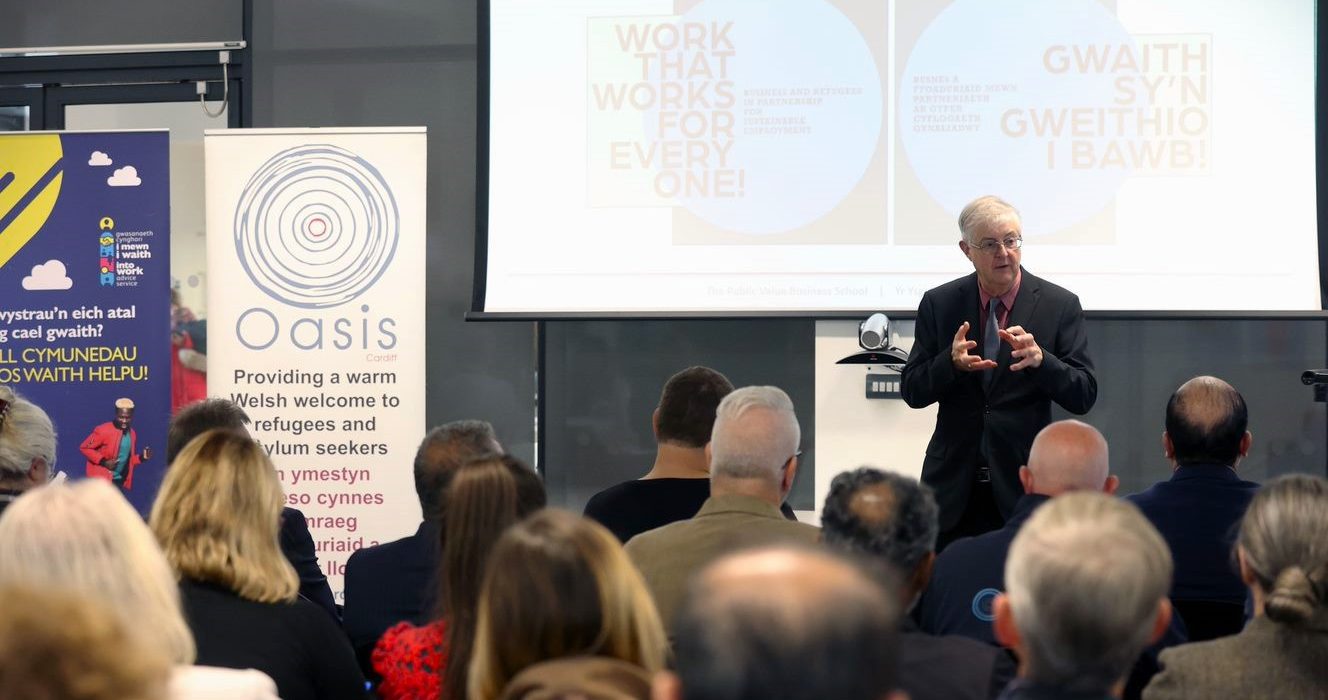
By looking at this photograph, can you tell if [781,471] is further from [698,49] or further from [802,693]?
[698,49]

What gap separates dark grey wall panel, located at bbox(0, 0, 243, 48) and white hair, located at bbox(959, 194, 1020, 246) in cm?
366

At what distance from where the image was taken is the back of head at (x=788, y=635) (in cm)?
95

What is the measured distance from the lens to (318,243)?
5562mm

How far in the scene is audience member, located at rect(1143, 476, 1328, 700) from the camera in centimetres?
209

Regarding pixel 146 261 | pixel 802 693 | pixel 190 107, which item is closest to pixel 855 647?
pixel 802 693

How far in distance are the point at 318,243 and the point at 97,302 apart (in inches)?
39.7

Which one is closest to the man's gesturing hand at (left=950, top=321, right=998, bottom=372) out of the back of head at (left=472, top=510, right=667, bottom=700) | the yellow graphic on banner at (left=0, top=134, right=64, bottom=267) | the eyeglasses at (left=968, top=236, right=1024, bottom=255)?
the eyeglasses at (left=968, top=236, right=1024, bottom=255)

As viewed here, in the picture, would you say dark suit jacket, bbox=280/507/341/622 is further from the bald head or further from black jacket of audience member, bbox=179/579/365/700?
the bald head

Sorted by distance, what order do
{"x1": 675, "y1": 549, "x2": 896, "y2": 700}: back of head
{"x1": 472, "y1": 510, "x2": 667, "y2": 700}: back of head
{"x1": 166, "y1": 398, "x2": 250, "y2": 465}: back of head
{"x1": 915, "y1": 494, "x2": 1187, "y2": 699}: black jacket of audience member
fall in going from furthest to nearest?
1. {"x1": 166, "y1": 398, "x2": 250, "y2": 465}: back of head
2. {"x1": 915, "y1": 494, "x2": 1187, "y2": 699}: black jacket of audience member
3. {"x1": 472, "y1": 510, "x2": 667, "y2": 700}: back of head
4. {"x1": 675, "y1": 549, "x2": 896, "y2": 700}: back of head

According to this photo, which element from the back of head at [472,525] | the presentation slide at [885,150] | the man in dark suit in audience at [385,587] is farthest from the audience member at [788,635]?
the presentation slide at [885,150]

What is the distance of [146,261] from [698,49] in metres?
2.44

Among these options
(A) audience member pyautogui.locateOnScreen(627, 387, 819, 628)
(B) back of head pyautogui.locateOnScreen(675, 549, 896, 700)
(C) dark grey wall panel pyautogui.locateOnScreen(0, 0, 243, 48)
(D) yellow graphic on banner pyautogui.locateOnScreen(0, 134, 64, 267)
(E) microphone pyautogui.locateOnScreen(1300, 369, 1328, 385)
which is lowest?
(A) audience member pyautogui.locateOnScreen(627, 387, 819, 628)

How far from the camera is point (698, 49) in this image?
531 centimetres

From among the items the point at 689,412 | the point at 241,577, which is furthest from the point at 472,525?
the point at 689,412
